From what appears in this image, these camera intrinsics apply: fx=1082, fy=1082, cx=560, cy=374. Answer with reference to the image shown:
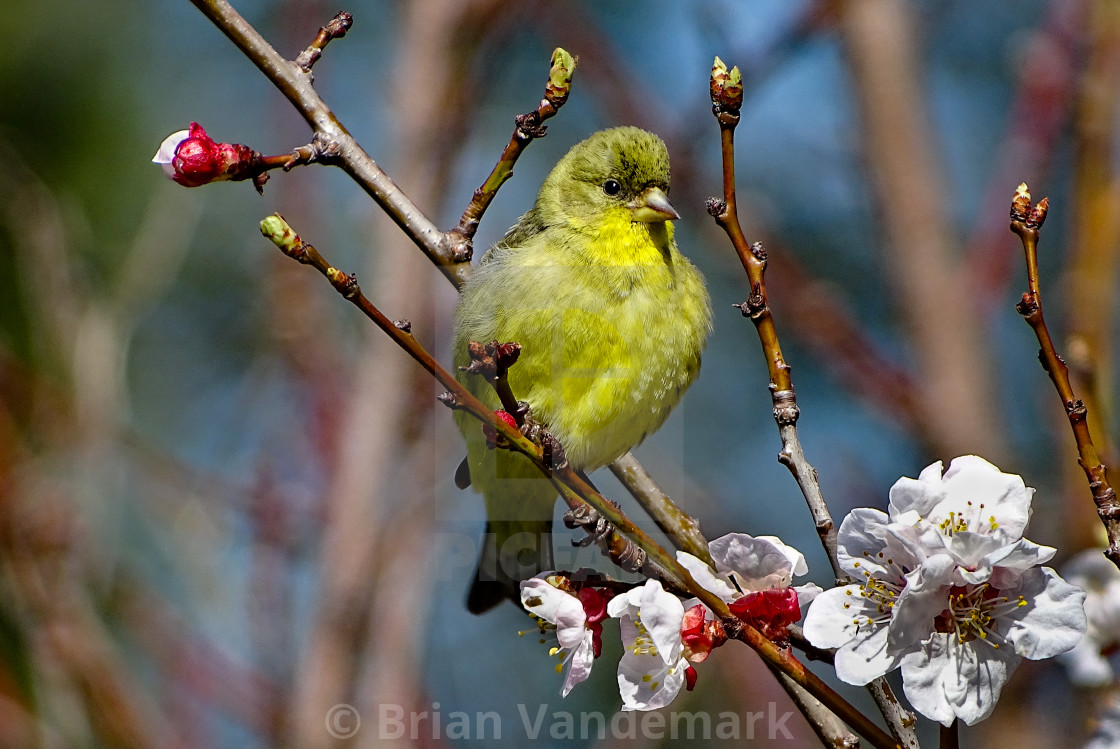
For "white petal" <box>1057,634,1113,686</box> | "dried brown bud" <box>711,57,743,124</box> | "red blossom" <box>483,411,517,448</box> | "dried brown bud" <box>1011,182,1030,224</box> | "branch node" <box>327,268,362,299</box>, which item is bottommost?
"white petal" <box>1057,634,1113,686</box>

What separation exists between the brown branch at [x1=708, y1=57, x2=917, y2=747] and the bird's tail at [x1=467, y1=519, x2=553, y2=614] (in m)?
1.82

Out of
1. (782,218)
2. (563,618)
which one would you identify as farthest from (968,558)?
(782,218)

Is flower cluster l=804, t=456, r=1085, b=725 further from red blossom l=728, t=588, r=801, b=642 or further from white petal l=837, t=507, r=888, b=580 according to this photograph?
red blossom l=728, t=588, r=801, b=642

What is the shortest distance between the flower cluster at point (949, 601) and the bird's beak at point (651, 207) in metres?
1.84

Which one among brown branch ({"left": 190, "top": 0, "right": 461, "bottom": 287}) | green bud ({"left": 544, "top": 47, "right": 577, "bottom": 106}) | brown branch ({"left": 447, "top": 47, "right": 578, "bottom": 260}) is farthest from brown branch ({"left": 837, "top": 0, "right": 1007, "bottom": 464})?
green bud ({"left": 544, "top": 47, "right": 577, "bottom": 106})

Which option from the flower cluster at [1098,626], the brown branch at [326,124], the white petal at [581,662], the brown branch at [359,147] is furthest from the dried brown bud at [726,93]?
the flower cluster at [1098,626]

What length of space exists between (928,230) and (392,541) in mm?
2855

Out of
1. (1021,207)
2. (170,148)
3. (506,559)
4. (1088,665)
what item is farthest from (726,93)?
(506,559)

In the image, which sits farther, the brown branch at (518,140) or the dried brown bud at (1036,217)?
the brown branch at (518,140)

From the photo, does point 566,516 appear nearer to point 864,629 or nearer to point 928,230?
point 864,629

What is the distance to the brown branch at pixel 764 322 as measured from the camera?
6.17 ft

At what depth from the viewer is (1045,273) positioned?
8.47m

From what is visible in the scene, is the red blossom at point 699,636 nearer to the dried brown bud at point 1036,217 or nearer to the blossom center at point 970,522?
the blossom center at point 970,522

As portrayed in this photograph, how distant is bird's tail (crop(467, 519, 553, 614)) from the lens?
11.9ft
